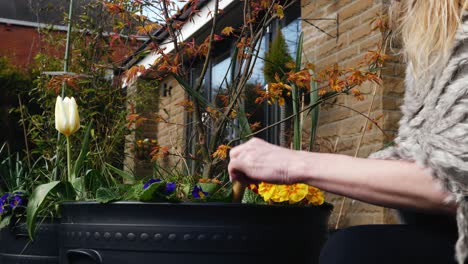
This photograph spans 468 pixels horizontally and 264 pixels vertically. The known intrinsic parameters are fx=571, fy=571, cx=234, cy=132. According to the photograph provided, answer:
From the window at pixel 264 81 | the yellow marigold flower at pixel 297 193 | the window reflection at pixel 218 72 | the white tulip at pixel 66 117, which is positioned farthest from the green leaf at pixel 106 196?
the window reflection at pixel 218 72

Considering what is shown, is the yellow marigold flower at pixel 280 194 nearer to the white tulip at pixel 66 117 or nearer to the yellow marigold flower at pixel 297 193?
the yellow marigold flower at pixel 297 193

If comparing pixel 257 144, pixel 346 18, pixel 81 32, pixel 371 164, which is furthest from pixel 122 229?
pixel 81 32

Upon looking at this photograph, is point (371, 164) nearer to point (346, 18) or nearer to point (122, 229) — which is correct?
point (122, 229)

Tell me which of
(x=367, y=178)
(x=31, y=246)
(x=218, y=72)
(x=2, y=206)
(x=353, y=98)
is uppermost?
(x=218, y=72)

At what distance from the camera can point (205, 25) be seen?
497cm

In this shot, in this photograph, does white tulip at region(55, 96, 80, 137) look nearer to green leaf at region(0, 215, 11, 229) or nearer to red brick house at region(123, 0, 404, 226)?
green leaf at region(0, 215, 11, 229)

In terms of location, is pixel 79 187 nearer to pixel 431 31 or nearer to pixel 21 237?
pixel 21 237

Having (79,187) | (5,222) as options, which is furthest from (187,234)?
(5,222)

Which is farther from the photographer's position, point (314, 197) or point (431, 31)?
point (314, 197)

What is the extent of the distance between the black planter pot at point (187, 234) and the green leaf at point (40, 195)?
0.38 m

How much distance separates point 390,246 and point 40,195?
1148 millimetres

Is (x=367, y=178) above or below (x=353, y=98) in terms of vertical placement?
below

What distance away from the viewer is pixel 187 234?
1.33m

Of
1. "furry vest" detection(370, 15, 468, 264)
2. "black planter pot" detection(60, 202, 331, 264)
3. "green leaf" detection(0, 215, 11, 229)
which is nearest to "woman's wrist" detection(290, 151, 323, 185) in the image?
"furry vest" detection(370, 15, 468, 264)
